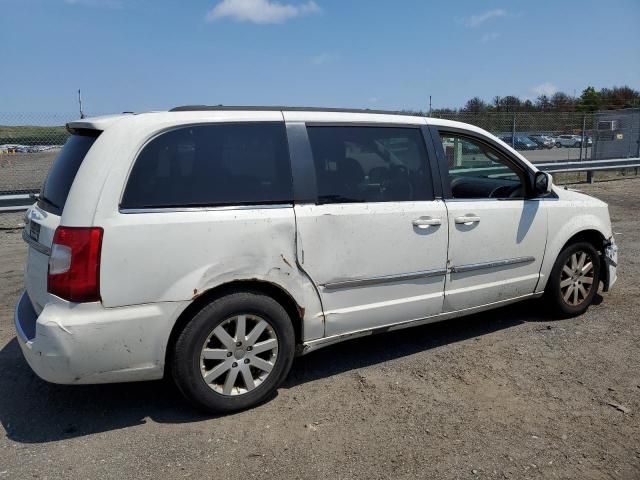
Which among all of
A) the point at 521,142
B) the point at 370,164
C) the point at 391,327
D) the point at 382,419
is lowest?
the point at 382,419

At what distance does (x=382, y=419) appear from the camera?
3.24 m

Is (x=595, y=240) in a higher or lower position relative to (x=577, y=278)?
higher

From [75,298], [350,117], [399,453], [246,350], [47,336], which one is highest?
[350,117]

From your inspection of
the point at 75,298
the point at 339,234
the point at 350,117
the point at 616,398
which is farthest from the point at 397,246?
the point at 75,298

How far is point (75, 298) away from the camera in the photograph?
9.34 ft

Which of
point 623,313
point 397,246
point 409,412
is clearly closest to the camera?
point 409,412

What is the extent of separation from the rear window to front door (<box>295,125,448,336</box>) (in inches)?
51.9

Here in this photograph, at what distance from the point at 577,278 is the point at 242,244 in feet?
10.5

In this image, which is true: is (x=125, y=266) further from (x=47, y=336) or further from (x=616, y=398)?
(x=616, y=398)

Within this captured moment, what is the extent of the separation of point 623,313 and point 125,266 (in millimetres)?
4336

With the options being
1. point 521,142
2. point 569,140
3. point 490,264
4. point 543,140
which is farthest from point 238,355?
point 569,140

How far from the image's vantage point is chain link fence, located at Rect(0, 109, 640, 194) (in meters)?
11.8

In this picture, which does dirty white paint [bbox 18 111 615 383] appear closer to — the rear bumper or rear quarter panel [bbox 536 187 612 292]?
the rear bumper

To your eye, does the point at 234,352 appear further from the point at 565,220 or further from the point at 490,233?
the point at 565,220
